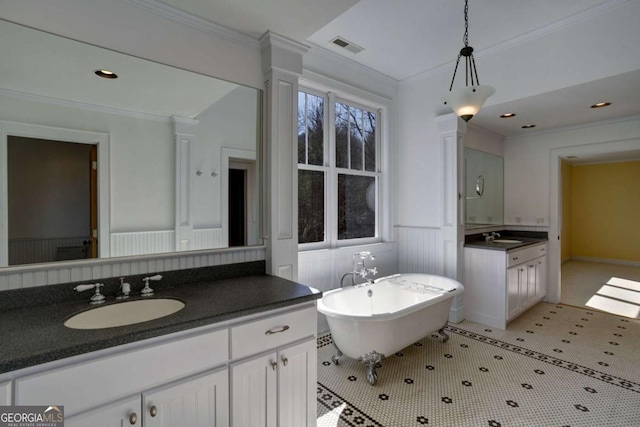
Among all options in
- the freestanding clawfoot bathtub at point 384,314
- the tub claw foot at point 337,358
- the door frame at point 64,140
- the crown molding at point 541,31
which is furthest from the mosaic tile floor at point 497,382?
the crown molding at point 541,31

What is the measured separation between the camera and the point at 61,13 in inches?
61.6

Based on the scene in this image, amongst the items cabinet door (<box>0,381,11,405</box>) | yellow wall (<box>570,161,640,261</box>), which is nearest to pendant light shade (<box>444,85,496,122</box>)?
cabinet door (<box>0,381,11,405</box>)

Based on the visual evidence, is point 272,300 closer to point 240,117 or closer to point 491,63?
point 240,117

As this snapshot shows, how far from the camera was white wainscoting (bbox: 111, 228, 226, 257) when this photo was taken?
5.81 feet

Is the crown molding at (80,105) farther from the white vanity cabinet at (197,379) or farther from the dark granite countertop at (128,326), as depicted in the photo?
the white vanity cabinet at (197,379)

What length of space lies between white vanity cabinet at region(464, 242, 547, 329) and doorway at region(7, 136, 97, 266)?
12.1 ft

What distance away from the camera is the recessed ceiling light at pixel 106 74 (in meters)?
1.73

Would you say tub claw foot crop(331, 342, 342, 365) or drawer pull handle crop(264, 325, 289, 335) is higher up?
drawer pull handle crop(264, 325, 289, 335)

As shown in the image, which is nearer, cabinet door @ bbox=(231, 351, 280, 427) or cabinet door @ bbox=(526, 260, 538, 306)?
cabinet door @ bbox=(231, 351, 280, 427)

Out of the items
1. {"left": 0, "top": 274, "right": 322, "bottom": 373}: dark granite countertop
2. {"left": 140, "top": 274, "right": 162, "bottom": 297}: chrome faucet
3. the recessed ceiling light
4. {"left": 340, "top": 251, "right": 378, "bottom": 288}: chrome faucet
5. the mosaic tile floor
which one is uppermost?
the recessed ceiling light

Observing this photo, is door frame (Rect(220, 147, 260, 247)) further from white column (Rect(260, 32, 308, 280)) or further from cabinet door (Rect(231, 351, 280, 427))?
cabinet door (Rect(231, 351, 280, 427))

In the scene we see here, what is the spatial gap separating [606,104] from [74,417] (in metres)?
4.83

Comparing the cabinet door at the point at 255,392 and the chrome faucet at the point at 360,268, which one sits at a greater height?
the chrome faucet at the point at 360,268

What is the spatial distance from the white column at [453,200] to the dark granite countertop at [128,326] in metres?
2.47
